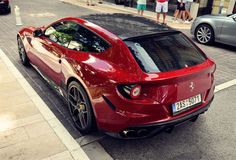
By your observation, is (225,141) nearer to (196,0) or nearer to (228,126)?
(228,126)

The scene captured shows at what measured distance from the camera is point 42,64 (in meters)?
4.85

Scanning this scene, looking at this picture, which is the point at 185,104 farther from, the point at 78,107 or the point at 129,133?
the point at 78,107

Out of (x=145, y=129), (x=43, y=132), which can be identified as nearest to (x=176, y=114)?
(x=145, y=129)

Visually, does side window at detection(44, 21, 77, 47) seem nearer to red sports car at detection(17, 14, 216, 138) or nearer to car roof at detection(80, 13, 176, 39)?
red sports car at detection(17, 14, 216, 138)

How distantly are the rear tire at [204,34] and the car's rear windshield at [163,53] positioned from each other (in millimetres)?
5255

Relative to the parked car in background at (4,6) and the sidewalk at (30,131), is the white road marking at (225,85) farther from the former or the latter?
the parked car in background at (4,6)

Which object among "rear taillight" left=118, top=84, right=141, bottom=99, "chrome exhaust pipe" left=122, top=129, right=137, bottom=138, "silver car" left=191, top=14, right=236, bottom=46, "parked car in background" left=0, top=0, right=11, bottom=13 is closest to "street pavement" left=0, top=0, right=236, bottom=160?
"chrome exhaust pipe" left=122, top=129, right=137, bottom=138

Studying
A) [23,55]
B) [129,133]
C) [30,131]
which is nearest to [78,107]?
[30,131]

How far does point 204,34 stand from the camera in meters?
8.66

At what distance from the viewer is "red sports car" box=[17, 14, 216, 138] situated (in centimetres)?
294

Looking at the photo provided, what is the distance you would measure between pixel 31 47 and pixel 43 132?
87.4 inches

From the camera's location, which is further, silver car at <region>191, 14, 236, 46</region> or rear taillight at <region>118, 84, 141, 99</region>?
silver car at <region>191, 14, 236, 46</region>

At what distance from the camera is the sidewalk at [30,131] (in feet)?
10.8

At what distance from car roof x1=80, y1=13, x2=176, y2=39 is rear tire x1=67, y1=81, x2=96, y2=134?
922 mm
